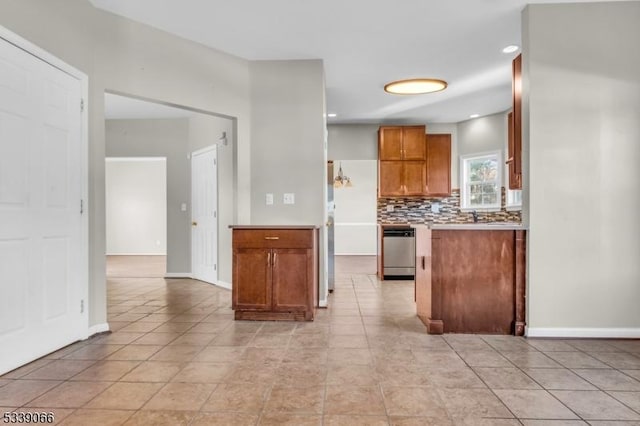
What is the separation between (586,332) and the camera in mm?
3090

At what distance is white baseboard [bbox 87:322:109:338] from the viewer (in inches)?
124

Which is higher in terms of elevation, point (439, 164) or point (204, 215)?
point (439, 164)

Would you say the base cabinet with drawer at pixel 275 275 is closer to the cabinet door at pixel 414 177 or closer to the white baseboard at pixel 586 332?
the white baseboard at pixel 586 332

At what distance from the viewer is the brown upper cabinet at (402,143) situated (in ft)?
22.0

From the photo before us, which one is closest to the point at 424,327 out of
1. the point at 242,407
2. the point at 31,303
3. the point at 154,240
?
the point at 242,407

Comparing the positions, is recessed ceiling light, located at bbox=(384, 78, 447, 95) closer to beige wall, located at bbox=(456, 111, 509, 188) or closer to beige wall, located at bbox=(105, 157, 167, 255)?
beige wall, located at bbox=(456, 111, 509, 188)

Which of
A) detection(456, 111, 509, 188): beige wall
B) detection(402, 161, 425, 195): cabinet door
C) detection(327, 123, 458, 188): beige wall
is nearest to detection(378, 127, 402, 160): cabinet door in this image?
detection(402, 161, 425, 195): cabinet door

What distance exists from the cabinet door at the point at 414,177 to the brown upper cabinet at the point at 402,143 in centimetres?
12

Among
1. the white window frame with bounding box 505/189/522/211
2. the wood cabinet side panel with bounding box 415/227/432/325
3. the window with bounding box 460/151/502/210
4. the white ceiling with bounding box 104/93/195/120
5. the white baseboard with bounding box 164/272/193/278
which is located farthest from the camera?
the window with bounding box 460/151/502/210

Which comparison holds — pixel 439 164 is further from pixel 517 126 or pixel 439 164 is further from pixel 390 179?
pixel 517 126

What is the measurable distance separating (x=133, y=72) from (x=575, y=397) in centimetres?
391

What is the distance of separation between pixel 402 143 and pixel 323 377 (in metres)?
5.05

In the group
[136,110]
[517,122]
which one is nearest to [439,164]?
[517,122]

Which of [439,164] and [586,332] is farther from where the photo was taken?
[439,164]
